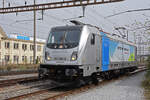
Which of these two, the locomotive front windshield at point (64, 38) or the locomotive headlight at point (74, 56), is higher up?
the locomotive front windshield at point (64, 38)

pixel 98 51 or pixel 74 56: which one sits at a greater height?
pixel 98 51

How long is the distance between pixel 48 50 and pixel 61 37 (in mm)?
944

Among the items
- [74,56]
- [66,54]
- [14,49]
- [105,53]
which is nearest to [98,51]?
[105,53]

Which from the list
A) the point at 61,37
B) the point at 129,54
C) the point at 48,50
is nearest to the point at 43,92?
the point at 48,50

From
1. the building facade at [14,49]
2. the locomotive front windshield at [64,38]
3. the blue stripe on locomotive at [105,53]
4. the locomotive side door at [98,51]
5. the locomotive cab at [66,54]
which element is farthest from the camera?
the building facade at [14,49]

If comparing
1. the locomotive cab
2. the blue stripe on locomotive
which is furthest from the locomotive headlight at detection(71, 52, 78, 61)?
the blue stripe on locomotive

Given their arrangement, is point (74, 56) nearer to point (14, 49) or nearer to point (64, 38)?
point (64, 38)

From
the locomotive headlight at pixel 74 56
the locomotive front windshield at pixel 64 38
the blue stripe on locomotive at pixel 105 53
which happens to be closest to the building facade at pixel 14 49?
the blue stripe on locomotive at pixel 105 53

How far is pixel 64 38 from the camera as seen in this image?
430 inches

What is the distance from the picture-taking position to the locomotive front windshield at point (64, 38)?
415 inches

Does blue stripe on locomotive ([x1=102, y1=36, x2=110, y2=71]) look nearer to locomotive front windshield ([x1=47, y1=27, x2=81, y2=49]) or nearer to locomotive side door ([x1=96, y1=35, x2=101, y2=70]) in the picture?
locomotive side door ([x1=96, y1=35, x2=101, y2=70])

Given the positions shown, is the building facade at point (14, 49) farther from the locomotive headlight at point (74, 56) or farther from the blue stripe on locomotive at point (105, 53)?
the locomotive headlight at point (74, 56)

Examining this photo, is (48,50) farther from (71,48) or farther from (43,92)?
(43,92)

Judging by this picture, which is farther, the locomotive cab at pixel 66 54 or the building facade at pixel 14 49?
the building facade at pixel 14 49
